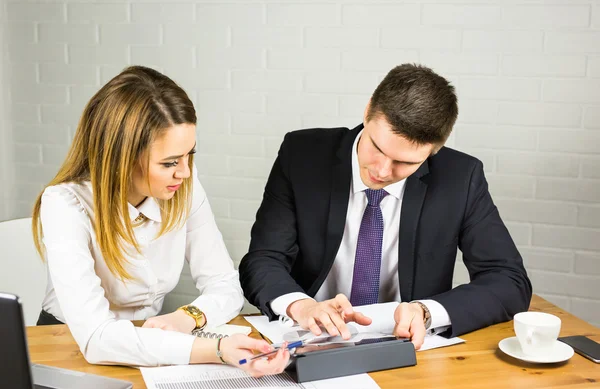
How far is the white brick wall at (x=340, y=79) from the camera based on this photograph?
2.59 metres

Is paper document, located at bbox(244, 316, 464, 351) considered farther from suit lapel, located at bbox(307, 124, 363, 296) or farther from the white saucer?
suit lapel, located at bbox(307, 124, 363, 296)

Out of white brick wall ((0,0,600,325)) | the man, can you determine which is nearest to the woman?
the man

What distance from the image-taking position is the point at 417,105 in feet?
5.48

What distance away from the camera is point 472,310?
167cm

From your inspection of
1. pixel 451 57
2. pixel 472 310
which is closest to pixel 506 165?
pixel 451 57

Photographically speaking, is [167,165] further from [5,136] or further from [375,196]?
[5,136]

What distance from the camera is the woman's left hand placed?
5.01 ft

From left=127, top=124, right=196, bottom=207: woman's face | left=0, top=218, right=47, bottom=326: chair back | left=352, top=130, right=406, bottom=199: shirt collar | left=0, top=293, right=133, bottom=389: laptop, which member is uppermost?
left=127, top=124, right=196, bottom=207: woman's face

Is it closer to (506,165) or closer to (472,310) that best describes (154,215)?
(472,310)

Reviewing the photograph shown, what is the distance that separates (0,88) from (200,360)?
7.04ft

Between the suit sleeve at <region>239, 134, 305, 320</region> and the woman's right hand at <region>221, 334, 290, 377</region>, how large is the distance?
0.33 m

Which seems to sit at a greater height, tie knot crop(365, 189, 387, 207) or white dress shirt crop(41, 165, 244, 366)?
tie knot crop(365, 189, 387, 207)

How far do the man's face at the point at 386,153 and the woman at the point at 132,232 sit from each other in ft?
1.42

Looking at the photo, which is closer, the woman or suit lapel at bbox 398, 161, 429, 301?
the woman
